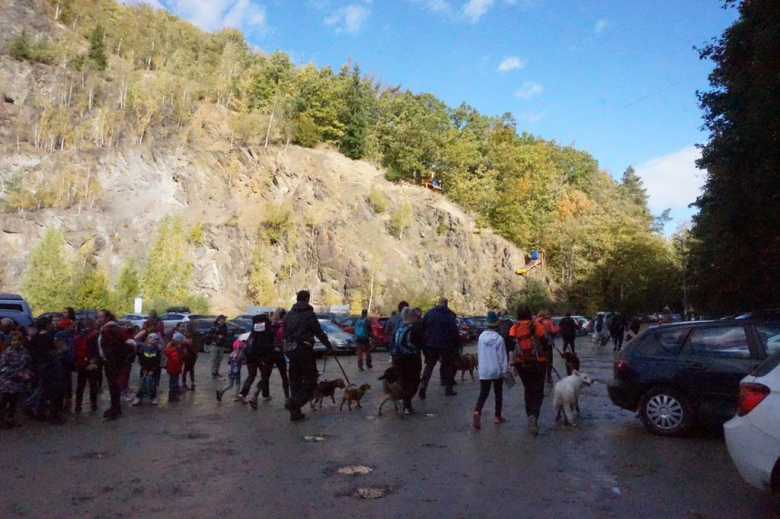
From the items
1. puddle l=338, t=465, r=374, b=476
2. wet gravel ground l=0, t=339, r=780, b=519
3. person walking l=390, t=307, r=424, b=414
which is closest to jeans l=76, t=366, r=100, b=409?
wet gravel ground l=0, t=339, r=780, b=519

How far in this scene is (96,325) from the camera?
36.4 feet

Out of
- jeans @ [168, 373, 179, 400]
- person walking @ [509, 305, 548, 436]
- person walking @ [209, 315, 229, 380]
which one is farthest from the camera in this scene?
person walking @ [209, 315, 229, 380]

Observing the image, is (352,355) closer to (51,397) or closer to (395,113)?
(51,397)

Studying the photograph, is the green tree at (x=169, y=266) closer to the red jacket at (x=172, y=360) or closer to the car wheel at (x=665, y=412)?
the red jacket at (x=172, y=360)

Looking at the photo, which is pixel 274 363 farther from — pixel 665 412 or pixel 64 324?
pixel 665 412

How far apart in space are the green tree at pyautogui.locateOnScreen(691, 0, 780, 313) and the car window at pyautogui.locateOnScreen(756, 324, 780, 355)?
30.4ft

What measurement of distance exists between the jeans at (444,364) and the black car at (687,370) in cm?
399

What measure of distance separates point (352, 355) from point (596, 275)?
135ft

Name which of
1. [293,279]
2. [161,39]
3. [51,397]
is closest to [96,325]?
[51,397]

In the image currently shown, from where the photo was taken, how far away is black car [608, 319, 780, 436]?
7.90 meters

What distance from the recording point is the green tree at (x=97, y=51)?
68.6 metres

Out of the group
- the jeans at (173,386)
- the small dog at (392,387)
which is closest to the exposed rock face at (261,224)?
the jeans at (173,386)

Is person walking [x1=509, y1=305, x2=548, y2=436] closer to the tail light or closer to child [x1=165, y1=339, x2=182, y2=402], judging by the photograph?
the tail light

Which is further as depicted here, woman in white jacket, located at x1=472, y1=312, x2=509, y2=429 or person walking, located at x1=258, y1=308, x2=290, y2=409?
person walking, located at x1=258, y1=308, x2=290, y2=409
